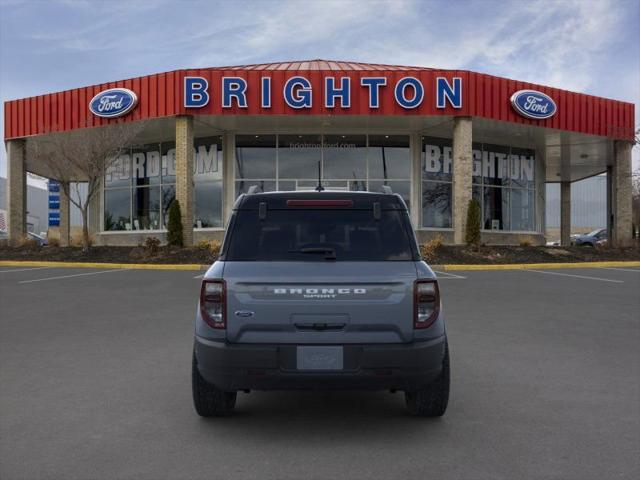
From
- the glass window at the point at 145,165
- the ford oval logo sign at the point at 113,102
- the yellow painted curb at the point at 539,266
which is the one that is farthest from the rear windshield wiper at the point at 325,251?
the glass window at the point at 145,165

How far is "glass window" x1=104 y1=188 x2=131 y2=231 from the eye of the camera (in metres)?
28.5

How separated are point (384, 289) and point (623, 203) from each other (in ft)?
88.3

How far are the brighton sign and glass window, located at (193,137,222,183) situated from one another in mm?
4376

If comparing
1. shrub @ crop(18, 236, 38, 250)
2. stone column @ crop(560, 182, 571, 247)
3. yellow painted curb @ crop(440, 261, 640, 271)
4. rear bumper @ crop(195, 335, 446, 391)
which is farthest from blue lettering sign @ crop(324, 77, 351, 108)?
stone column @ crop(560, 182, 571, 247)

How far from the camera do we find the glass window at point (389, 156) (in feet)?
84.9

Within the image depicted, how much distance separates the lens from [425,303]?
3.93 m

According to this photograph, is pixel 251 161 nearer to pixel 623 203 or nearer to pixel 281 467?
pixel 623 203

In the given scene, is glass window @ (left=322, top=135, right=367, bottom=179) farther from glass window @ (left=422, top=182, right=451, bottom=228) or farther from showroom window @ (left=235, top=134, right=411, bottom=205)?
glass window @ (left=422, top=182, right=451, bottom=228)

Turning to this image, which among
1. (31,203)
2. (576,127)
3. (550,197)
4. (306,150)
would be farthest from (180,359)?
(31,203)

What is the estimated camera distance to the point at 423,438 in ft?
13.2

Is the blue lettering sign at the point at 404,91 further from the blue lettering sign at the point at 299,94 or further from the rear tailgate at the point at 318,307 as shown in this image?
the rear tailgate at the point at 318,307

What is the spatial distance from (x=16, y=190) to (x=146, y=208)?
568cm

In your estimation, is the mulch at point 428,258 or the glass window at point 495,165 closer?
the mulch at point 428,258

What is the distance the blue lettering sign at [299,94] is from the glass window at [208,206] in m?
6.01
